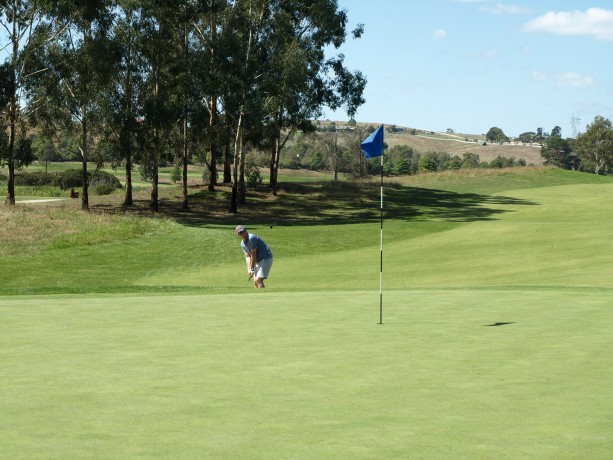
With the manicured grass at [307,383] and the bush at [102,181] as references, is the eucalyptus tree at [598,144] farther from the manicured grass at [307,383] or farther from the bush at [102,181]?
the manicured grass at [307,383]

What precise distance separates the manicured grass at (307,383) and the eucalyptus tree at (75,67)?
157ft

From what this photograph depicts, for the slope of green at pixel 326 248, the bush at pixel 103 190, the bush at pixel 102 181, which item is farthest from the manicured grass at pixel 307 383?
the bush at pixel 102 181

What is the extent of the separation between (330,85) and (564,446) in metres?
74.7

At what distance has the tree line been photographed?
214 ft

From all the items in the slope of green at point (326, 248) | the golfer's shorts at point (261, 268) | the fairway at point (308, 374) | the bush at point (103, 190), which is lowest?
the slope of green at point (326, 248)

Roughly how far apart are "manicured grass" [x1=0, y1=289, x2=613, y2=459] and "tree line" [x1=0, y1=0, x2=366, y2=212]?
5025cm

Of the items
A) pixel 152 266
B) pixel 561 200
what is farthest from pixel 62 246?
pixel 561 200

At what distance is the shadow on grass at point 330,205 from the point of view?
231ft

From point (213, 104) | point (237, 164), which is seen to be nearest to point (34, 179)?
point (213, 104)

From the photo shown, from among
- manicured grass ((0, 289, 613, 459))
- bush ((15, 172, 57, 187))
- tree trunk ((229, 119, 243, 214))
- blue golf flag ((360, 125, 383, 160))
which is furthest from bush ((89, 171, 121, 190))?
manicured grass ((0, 289, 613, 459))

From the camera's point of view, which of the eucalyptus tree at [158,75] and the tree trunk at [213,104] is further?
the tree trunk at [213,104]

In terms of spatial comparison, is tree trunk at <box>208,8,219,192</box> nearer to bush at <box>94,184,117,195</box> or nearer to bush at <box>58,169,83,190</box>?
bush at <box>94,184,117,195</box>

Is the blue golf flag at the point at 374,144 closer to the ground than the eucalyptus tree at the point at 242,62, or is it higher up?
closer to the ground

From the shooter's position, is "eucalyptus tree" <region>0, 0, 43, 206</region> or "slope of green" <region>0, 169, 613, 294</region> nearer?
"slope of green" <region>0, 169, 613, 294</region>
